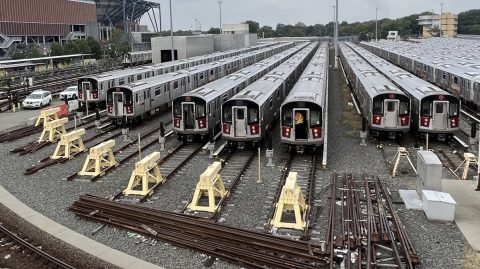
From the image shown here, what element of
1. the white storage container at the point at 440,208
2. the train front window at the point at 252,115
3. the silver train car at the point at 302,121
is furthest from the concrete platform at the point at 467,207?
the train front window at the point at 252,115

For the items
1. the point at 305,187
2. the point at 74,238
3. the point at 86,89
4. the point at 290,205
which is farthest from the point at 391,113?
the point at 86,89

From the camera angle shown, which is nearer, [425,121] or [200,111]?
[425,121]

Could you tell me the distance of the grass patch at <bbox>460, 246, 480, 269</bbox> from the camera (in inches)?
406

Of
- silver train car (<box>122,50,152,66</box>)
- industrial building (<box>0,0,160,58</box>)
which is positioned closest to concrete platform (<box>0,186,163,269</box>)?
silver train car (<box>122,50,152,66</box>)

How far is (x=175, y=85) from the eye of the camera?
3241cm

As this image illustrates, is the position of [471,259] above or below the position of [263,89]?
below

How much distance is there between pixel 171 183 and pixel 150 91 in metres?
12.7

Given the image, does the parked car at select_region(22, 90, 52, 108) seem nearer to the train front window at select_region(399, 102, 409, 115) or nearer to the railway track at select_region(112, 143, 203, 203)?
the railway track at select_region(112, 143, 203, 203)

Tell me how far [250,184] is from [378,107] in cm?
855

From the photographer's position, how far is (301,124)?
19406mm

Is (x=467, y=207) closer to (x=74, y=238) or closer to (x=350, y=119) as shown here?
(x=74, y=238)

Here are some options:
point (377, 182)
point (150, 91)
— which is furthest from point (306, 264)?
point (150, 91)

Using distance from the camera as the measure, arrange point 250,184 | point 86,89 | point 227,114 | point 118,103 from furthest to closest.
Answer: point 86,89 < point 118,103 < point 227,114 < point 250,184

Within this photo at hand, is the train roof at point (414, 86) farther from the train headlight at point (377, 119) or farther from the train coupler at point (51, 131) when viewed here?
the train coupler at point (51, 131)
